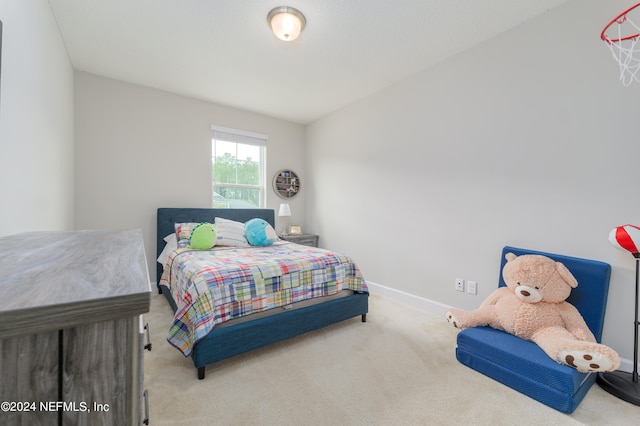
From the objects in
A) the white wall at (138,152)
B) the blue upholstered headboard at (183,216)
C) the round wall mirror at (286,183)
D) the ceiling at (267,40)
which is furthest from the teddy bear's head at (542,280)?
the white wall at (138,152)

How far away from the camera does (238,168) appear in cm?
427

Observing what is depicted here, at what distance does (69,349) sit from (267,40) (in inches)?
108

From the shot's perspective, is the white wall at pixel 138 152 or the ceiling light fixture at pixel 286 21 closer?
the ceiling light fixture at pixel 286 21

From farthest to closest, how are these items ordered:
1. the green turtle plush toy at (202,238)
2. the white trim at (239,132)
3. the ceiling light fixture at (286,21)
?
the white trim at (239,132), the green turtle plush toy at (202,238), the ceiling light fixture at (286,21)

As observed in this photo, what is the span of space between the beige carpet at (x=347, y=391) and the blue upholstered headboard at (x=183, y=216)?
1473 millimetres

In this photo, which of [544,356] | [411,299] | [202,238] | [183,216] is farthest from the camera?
[183,216]

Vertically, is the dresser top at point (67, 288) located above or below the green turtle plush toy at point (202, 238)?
above

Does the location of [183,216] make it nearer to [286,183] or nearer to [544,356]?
[286,183]

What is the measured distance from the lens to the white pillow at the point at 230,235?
325 cm

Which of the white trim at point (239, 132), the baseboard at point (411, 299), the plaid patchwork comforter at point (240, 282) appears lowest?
the baseboard at point (411, 299)

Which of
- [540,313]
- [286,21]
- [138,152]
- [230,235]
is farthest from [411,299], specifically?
[138,152]

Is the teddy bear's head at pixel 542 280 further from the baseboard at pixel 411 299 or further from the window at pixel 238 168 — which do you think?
the window at pixel 238 168

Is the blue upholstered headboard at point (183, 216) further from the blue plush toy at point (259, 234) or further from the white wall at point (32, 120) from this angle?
the white wall at point (32, 120)

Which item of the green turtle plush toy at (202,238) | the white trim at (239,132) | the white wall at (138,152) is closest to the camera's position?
the green turtle plush toy at (202,238)
